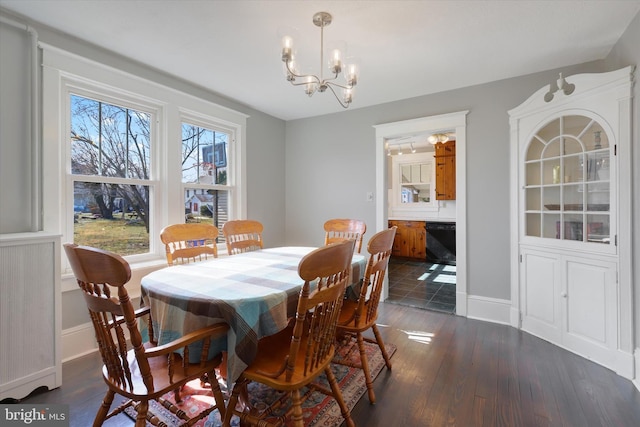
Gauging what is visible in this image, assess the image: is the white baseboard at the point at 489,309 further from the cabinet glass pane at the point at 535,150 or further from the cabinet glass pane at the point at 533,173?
the cabinet glass pane at the point at 535,150

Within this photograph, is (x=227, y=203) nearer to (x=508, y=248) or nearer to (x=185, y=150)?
(x=185, y=150)

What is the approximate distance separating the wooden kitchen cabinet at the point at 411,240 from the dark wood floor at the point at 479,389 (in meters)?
3.60

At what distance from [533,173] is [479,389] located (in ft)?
6.62

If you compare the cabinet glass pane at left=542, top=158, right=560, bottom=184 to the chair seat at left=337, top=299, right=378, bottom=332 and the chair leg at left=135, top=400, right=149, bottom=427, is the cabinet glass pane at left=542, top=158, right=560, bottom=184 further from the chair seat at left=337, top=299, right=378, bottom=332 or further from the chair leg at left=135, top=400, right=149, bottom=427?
the chair leg at left=135, top=400, right=149, bottom=427

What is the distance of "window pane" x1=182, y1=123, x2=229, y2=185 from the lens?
3.27 metres

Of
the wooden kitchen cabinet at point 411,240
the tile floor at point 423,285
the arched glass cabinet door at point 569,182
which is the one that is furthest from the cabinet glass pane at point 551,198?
the wooden kitchen cabinet at point 411,240

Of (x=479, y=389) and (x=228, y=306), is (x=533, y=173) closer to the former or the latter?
(x=479, y=389)

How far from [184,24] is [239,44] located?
0.41 meters

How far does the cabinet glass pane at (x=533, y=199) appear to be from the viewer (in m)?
2.77

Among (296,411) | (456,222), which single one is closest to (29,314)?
(296,411)

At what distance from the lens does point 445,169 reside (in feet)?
19.8

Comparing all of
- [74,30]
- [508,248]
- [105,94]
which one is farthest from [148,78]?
[508,248]

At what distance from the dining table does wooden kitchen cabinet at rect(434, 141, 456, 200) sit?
515 centimetres

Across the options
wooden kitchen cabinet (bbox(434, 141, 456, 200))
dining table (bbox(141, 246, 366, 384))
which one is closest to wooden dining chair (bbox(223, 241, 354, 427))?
dining table (bbox(141, 246, 366, 384))
